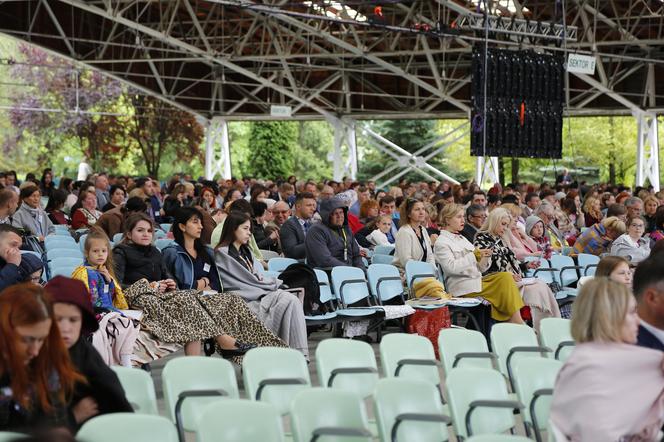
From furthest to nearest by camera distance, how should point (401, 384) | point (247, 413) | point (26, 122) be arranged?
point (26, 122)
point (401, 384)
point (247, 413)

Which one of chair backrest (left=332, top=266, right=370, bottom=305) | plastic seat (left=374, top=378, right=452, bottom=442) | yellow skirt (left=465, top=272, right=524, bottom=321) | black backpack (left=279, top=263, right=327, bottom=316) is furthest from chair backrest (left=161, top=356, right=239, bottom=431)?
yellow skirt (left=465, top=272, right=524, bottom=321)

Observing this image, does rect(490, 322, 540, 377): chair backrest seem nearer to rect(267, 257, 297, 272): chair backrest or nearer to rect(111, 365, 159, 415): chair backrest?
rect(111, 365, 159, 415): chair backrest

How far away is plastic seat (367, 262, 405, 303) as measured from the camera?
36.1ft

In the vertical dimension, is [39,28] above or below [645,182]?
Answer: above

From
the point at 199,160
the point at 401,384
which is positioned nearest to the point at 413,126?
the point at 199,160

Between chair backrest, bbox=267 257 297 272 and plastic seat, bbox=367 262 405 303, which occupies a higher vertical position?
chair backrest, bbox=267 257 297 272

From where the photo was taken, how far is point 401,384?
5281 mm

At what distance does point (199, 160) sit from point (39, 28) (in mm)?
26778

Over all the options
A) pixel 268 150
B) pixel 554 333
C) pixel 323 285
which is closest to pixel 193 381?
pixel 554 333

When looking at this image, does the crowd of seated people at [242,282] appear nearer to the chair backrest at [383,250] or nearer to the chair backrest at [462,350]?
the chair backrest at [383,250]

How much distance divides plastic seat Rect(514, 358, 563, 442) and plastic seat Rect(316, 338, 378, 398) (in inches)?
33.3

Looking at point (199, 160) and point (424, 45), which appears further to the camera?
point (199, 160)

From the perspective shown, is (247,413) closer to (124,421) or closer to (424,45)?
(124,421)

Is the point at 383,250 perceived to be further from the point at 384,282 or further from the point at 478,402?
the point at 478,402
